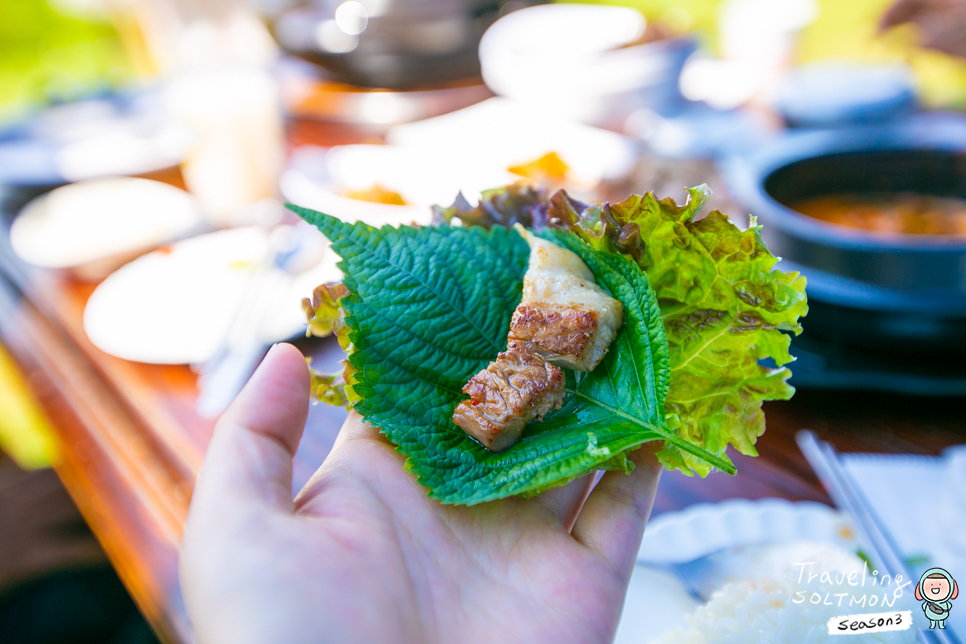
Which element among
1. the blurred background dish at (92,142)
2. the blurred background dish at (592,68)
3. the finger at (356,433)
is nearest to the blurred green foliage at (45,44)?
the blurred background dish at (92,142)

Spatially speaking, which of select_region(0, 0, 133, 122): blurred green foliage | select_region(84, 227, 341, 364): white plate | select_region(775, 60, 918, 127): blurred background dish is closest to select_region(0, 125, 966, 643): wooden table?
select_region(84, 227, 341, 364): white plate

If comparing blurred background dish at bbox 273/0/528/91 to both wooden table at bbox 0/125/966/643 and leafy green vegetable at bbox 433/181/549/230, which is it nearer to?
wooden table at bbox 0/125/966/643

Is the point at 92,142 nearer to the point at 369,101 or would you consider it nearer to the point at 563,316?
the point at 369,101

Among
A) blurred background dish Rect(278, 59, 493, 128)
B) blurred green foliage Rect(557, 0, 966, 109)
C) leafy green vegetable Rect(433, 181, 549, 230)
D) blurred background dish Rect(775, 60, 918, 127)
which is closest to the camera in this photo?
leafy green vegetable Rect(433, 181, 549, 230)

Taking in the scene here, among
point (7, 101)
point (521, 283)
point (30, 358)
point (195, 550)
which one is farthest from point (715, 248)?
point (7, 101)

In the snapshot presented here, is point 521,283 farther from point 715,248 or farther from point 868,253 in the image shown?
point 868,253

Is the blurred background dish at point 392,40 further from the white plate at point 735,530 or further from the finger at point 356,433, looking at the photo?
the white plate at point 735,530
